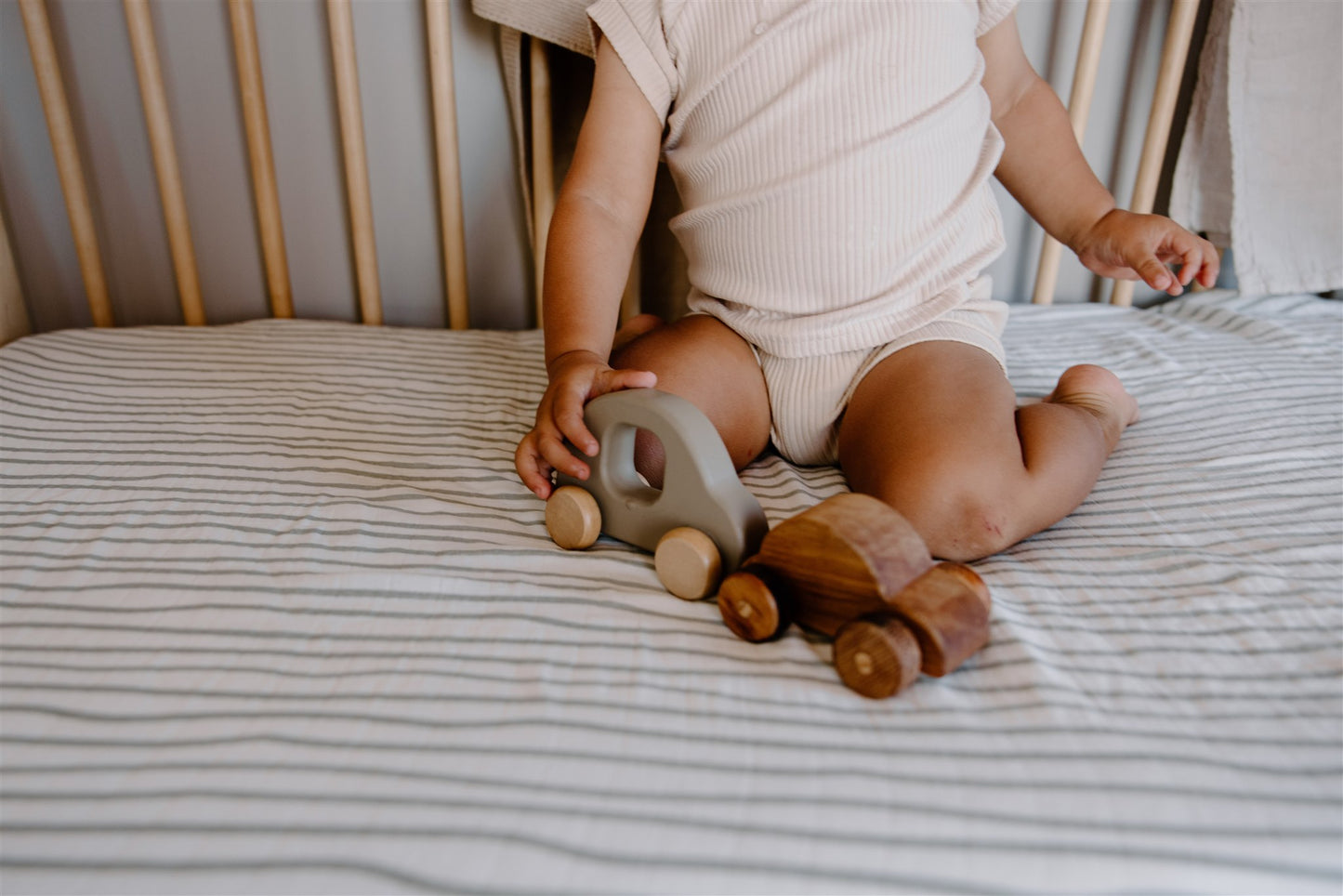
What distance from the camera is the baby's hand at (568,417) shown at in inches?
21.2

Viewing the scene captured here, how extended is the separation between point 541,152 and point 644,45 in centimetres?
27

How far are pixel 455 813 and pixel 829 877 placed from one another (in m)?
0.14

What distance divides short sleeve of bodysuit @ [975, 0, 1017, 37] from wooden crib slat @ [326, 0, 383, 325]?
594mm

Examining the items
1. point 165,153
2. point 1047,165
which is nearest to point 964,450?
point 1047,165

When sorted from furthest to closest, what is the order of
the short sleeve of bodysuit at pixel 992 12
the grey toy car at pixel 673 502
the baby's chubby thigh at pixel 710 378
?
1. the short sleeve of bodysuit at pixel 992 12
2. the baby's chubby thigh at pixel 710 378
3. the grey toy car at pixel 673 502

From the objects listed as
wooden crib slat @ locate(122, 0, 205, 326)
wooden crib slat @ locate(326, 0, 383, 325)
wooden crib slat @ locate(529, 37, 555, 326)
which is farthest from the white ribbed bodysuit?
wooden crib slat @ locate(122, 0, 205, 326)

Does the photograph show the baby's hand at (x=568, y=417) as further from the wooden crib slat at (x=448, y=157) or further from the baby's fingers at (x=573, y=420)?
the wooden crib slat at (x=448, y=157)

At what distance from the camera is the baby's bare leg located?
0.54 meters

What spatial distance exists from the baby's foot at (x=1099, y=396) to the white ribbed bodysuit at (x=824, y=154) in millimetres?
77

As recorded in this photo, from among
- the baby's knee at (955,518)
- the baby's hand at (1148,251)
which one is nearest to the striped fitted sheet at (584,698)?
the baby's knee at (955,518)

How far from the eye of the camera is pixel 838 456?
695 millimetres

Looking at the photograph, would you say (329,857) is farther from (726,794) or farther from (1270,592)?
(1270,592)

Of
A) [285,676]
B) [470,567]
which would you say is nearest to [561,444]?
[470,567]

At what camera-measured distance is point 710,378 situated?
0.67 m
